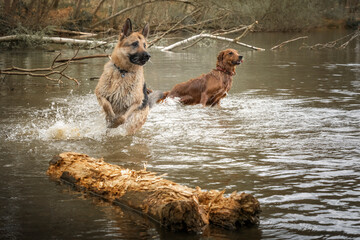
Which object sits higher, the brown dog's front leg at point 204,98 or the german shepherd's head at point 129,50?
the german shepherd's head at point 129,50

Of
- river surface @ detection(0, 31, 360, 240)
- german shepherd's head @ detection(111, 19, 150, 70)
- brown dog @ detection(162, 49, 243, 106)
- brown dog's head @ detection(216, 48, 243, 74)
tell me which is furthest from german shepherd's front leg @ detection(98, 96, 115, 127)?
brown dog's head @ detection(216, 48, 243, 74)

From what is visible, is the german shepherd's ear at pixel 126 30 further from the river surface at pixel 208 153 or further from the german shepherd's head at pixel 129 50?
the river surface at pixel 208 153

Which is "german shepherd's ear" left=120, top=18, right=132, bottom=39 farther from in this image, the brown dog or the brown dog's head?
the brown dog's head

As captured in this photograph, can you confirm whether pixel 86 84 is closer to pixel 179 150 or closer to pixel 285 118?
pixel 285 118

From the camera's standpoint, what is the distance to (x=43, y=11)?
19562mm

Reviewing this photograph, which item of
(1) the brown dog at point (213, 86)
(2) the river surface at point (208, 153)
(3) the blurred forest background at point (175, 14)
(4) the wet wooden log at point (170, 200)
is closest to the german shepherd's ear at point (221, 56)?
(1) the brown dog at point (213, 86)

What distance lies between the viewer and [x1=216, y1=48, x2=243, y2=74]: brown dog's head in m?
10.0

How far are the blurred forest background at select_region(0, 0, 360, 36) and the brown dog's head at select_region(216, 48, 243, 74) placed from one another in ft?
10.5

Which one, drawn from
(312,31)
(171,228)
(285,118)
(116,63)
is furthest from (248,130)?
(312,31)

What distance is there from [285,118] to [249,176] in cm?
355

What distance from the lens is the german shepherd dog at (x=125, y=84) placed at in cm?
731

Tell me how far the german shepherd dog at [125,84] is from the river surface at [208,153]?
0.78ft

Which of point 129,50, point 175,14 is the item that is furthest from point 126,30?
point 175,14

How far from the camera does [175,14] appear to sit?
22.9 metres
